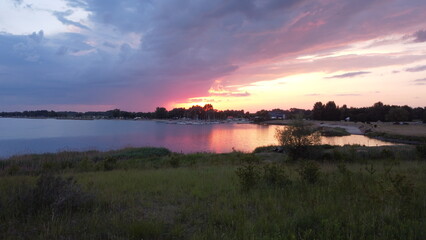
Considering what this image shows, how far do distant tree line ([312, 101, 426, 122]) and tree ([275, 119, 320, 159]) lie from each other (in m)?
106

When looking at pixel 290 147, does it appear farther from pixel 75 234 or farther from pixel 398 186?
pixel 75 234

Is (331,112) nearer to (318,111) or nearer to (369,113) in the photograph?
(318,111)

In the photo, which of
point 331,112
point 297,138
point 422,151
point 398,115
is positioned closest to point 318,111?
point 331,112

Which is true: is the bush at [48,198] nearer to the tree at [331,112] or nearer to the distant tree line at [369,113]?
the distant tree line at [369,113]

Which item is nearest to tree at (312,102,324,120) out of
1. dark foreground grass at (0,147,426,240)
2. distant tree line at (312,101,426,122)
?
distant tree line at (312,101,426,122)

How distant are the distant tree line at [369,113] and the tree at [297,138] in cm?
10593

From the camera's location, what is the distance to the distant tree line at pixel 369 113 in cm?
10931

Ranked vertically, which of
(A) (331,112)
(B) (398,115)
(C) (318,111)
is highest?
(C) (318,111)

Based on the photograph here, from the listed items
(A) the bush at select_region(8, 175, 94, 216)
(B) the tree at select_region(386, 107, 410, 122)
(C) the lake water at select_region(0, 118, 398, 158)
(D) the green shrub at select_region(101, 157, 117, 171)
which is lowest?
(C) the lake water at select_region(0, 118, 398, 158)

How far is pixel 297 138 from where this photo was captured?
24.3 m

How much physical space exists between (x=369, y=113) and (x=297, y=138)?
4880 inches

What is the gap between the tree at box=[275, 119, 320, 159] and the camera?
2397cm

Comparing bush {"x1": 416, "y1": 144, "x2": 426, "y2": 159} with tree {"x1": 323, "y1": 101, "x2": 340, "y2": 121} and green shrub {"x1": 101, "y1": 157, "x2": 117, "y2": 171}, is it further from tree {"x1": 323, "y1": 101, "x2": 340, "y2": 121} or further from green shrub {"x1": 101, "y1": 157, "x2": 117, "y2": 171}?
tree {"x1": 323, "y1": 101, "x2": 340, "y2": 121}

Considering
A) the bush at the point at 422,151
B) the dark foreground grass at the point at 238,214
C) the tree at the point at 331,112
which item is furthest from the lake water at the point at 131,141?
the tree at the point at 331,112
